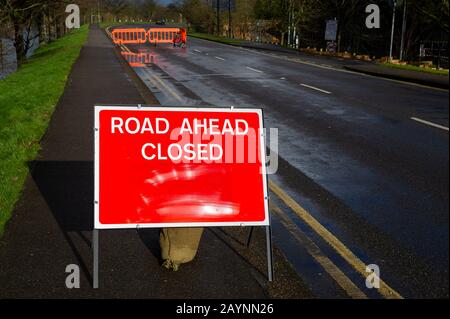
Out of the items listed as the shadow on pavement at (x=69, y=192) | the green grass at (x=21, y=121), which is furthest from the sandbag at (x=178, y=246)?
the green grass at (x=21, y=121)

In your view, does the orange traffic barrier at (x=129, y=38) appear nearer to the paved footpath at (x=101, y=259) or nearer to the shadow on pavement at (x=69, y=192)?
the shadow on pavement at (x=69, y=192)

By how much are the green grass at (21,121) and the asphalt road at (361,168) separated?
3.11m

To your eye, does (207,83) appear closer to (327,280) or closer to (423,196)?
(423,196)

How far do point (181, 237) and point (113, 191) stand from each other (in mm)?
707

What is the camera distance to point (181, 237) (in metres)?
4.61

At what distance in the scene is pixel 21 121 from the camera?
11.4 m

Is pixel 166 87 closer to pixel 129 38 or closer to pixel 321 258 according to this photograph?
pixel 321 258

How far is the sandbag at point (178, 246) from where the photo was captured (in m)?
4.59

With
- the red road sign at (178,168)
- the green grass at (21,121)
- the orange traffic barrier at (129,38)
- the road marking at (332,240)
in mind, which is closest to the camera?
the road marking at (332,240)

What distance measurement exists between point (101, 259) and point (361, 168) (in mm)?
4483

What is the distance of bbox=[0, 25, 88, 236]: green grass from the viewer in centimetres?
686

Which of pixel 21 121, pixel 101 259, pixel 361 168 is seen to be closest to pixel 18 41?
pixel 21 121

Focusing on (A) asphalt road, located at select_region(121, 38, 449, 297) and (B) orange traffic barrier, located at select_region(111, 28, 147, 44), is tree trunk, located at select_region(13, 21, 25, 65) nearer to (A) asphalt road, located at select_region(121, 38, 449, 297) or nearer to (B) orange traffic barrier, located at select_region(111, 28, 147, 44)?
(A) asphalt road, located at select_region(121, 38, 449, 297)
